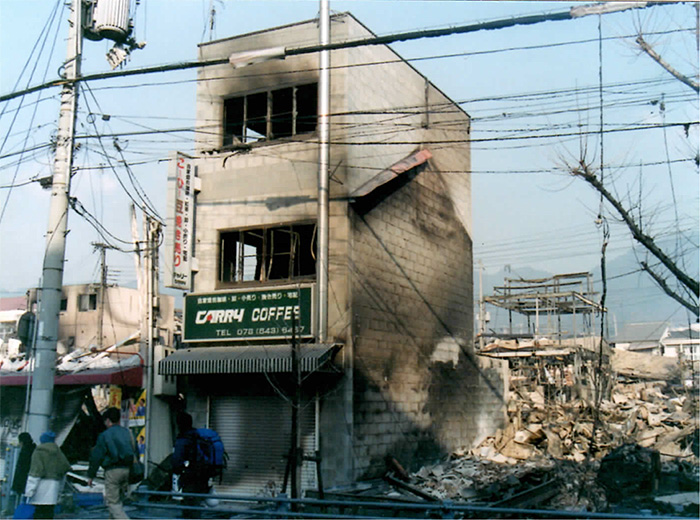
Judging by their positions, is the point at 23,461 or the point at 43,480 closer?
the point at 43,480

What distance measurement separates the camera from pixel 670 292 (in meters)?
12.6

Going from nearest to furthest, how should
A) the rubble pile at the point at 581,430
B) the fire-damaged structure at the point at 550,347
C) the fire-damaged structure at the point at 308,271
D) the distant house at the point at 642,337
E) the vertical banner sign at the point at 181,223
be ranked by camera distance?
the fire-damaged structure at the point at 308,271 < the vertical banner sign at the point at 181,223 < the rubble pile at the point at 581,430 < the fire-damaged structure at the point at 550,347 < the distant house at the point at 642,337

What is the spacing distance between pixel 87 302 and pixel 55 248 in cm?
4654

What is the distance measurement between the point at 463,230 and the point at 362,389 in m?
8.08

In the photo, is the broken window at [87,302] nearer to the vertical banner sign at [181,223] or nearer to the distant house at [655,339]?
the vertical banner sign at [181,223]

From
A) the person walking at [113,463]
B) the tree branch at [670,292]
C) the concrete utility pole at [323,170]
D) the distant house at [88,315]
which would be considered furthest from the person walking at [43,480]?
the distant house at [88,315]

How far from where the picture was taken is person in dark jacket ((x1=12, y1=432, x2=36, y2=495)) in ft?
38.2

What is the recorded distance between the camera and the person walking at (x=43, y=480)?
424 inches

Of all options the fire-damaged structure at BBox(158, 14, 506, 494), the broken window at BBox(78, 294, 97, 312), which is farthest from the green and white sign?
the broken window at BBox(78, 294, 97, 312)

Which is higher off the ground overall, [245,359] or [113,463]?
[245,359]

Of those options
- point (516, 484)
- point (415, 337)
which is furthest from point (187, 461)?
point (415, 337)

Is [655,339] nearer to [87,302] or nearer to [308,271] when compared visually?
[87,302]

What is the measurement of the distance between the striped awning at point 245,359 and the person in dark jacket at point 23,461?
4.92 m

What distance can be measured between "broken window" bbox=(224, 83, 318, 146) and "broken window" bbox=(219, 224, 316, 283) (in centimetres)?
251
